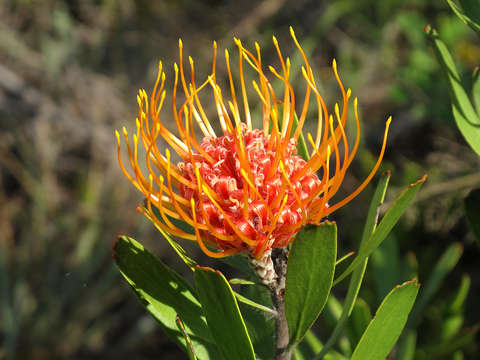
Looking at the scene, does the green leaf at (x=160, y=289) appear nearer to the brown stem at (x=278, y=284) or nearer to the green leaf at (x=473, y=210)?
the brown stem at (x=278, y=284)

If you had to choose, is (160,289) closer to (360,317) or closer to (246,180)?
(246,180)

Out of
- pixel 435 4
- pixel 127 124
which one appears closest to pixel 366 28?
pixel 435 4

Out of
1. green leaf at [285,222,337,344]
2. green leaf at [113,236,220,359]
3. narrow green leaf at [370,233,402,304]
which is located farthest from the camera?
narrow green leaf at [370,233,402,304]

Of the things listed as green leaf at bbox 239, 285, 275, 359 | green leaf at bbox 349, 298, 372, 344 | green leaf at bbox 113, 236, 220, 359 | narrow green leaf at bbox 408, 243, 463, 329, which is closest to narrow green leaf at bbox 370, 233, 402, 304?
narrow green leaf at bbox 408, 243, 463, 329

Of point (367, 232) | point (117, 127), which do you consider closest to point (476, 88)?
point (367, 232)

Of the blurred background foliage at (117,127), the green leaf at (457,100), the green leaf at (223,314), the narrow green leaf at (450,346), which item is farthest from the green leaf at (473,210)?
the blurred background foliage at (117,127)

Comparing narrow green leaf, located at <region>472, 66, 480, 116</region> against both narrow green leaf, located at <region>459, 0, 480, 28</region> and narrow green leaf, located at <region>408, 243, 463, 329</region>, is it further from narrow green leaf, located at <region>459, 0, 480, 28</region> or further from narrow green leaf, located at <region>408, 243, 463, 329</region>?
narrow green leaf, located at <region>408, 243, 463, 329</region>
